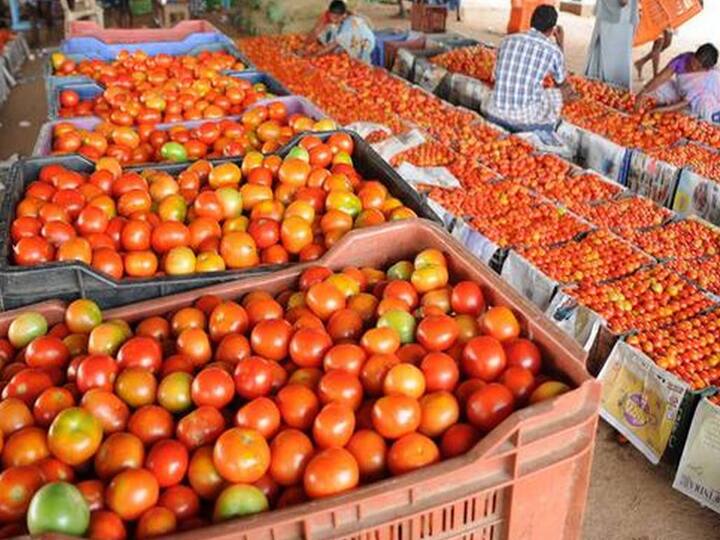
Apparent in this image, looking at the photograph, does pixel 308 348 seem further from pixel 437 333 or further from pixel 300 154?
pixel 300 154

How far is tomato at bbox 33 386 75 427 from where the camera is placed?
1.62 m

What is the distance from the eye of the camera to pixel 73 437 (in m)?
1.51

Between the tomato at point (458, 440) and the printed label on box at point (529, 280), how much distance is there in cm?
231

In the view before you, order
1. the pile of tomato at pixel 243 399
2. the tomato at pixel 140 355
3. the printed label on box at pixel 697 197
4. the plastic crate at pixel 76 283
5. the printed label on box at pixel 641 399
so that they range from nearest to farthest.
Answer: the pile of tomato at pixel 243 399, the tomato at pixel 140 355, the plastic crate at pixel 76 283, the printed label on box at pixel 641 399, the printed label on box at pixel 697 197

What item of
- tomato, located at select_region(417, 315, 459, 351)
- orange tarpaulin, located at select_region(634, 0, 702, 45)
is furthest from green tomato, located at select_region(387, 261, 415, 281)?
orange tarpaulin, located at select_region(634, 0, 702, 45)

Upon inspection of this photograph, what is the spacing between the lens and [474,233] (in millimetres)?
4238

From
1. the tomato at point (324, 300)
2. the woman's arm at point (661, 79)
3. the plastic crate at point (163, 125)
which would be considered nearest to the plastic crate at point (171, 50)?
the plastic crate at point (163, 125)

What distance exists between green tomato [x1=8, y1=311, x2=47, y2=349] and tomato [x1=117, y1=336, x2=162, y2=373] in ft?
1.13

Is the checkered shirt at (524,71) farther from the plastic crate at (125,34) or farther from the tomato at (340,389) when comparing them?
the tomato at (340,389)

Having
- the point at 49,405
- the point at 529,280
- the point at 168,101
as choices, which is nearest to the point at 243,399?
the point at 49,405

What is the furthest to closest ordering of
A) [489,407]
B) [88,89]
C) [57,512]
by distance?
[88,89] < [489,407] < [57,512]

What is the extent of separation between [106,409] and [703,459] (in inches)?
101

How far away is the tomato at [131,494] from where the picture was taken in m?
1.40

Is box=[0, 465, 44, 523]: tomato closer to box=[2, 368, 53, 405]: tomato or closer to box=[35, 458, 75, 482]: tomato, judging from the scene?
box=[35, 458, 75, 482]: tomato
